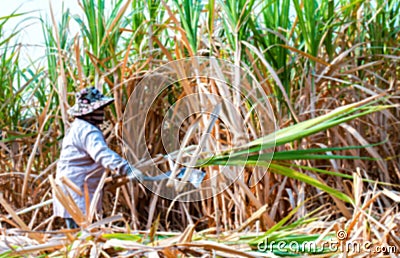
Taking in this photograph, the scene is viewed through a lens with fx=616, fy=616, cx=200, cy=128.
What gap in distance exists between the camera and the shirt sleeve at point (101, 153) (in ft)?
7.15

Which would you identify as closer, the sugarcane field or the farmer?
the sugarcane field

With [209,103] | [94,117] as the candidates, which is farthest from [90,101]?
[209,103]

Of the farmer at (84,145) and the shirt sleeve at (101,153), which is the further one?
the farmer at (84,145)

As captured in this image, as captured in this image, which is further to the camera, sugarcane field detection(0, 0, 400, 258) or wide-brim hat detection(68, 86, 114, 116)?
wide-brim hat detection(68, 86, 114, 116)

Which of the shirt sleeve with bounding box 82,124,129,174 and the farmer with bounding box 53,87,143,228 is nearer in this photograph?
the shirt sleeve with bounding box 82,124,129,174

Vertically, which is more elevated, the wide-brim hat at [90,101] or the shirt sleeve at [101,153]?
the wide-brim hat at [90,101]

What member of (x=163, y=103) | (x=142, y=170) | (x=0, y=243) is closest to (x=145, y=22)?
(x=163, y=103)

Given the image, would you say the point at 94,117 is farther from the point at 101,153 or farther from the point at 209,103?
the point at 209,103

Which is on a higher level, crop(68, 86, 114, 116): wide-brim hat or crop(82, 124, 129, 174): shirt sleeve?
crop(68, 86, 114, 116): wide-brim hat

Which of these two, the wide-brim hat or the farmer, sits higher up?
the wide-brim hat

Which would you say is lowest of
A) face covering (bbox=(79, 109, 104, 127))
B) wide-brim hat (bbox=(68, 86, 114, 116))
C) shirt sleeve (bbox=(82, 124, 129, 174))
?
shirt sleeve (bbox=(82, 124, 129, 174))

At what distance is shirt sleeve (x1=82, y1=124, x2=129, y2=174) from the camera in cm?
218

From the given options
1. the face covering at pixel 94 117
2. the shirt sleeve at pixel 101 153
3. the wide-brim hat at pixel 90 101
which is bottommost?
the shirt sleeve at pixel 101 153

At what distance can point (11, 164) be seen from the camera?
304 cm
